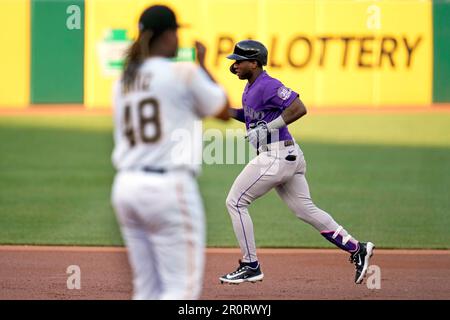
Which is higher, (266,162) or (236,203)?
(266,162)

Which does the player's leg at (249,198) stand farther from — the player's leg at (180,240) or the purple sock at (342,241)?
the player's leg at (180,240)

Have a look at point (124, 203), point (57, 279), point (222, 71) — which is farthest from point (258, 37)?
point (124, 203)

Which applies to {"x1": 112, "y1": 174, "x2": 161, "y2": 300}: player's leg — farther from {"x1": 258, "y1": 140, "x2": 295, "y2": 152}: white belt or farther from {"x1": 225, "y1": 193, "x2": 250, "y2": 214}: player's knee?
{"x1": 258, "y1": 140, "x2": 295, "y2": 152}: white belt

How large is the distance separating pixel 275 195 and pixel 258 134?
264 inches

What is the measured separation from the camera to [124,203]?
452cm

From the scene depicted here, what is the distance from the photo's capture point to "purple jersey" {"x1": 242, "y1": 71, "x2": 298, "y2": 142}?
24.5ft

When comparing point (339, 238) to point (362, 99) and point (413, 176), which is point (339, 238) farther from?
point (362, 99)

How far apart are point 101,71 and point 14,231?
15.3 metres

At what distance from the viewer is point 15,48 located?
83.8 feet

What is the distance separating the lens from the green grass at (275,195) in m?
10.7

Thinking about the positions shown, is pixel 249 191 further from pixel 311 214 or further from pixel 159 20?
pixel 159 20

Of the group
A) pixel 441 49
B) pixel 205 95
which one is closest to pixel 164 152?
pixel 205 95

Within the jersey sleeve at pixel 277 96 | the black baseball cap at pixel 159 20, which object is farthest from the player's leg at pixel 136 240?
the jersey sleeve at pixel 277 96
